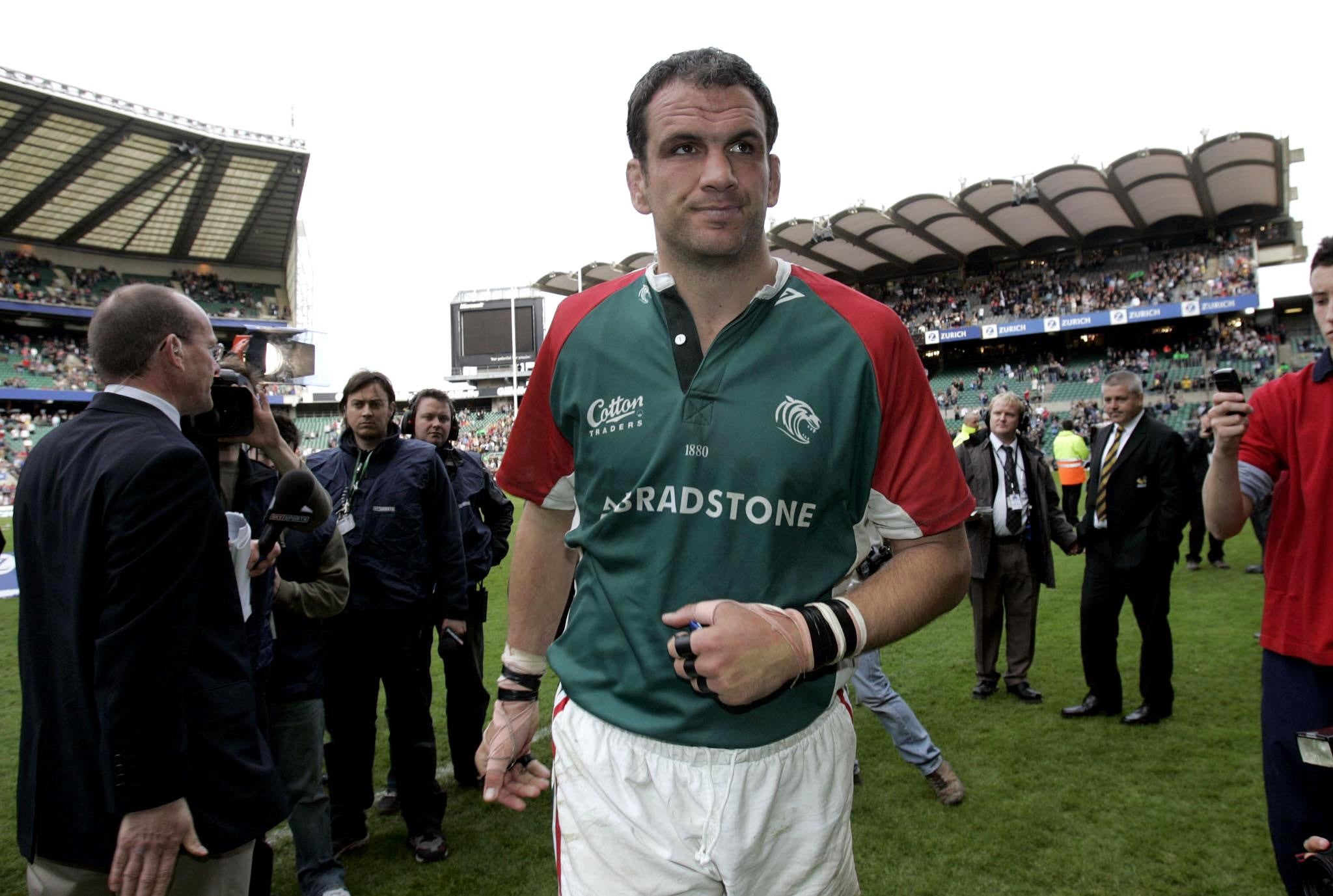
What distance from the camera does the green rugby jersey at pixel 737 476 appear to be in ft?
5.22

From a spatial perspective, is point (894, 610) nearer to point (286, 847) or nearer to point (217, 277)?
point (286, 847)

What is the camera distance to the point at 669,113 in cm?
172

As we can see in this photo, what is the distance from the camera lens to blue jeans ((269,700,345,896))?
3430 mm

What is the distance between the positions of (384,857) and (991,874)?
2784mm

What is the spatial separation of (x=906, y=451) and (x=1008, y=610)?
5081mm

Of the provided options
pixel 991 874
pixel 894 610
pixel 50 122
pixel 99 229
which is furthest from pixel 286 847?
pixel 99 229

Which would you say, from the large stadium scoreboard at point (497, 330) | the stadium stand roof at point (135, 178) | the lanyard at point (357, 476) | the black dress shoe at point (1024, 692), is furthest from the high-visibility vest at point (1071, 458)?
the stadium stand roof at point (135, 178)

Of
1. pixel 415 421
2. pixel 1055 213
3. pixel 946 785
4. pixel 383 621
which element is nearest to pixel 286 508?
pixel 383 621

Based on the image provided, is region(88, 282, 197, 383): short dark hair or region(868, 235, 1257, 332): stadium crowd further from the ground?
region(868, 235, 1257, 332): stadium crowd

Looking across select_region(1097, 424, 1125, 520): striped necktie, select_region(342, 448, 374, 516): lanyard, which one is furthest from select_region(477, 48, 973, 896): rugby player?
select_region(1097, 424, 1125, 520): striped necktie

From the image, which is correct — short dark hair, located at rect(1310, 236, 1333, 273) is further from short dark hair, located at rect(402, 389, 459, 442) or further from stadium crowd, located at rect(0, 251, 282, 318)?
stadium crowd, located at rect(0, 251, 282, 318)

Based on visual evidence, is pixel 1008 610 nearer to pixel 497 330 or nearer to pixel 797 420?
pixel 797 420

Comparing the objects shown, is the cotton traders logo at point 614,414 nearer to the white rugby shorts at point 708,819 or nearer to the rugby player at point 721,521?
the rugby player at point 721,521

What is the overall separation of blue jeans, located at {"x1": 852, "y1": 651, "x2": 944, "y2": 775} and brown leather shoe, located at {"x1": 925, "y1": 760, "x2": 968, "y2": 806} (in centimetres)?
3
